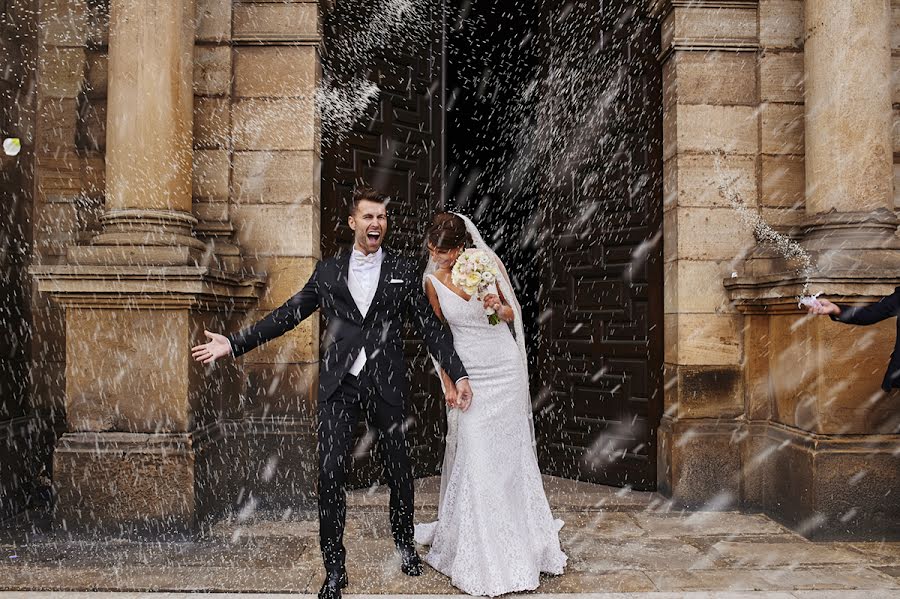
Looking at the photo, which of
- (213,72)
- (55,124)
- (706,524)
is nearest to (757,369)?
(706,524)

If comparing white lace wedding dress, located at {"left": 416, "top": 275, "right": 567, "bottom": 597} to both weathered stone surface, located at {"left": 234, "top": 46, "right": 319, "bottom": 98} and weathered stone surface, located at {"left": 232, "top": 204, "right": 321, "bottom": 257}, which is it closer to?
weathered stone surface, located at {"left": 232, "top": 204, "right": 321, "bottom": 257}

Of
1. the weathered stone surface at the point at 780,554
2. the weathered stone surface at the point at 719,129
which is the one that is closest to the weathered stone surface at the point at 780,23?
the weathered stone surface at the point at 719,129

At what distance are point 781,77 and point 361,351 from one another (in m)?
4.32

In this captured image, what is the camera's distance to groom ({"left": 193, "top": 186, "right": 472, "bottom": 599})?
399cm

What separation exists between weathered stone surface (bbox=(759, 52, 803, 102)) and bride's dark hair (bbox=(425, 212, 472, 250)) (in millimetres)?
3367

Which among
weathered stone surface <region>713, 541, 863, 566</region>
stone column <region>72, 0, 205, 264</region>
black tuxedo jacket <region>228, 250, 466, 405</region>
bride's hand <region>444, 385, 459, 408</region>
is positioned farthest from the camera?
stone column <region>72, 0, 205, 264</region>

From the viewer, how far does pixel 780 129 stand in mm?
6250

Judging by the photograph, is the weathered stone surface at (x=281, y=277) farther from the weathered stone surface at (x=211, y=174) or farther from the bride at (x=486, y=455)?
the bride at (x=486, y=455)

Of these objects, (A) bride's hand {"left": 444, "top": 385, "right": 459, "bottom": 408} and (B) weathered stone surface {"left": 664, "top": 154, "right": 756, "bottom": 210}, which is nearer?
(A) bride's hand {"left": 444, "top": 385, "right": 459, "bottom": 408}

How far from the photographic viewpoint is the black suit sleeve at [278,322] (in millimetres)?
3975

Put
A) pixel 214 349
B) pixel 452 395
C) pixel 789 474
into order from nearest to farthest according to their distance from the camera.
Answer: pixel 214 349 < pixel 452 395 < pixel 789 474

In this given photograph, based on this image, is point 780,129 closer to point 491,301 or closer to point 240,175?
point 491,301

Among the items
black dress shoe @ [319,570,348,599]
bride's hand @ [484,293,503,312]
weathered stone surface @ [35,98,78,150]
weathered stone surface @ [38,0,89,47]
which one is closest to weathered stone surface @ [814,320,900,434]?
bride's hand @ [484,293,503,312]

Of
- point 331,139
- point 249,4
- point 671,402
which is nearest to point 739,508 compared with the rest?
point 671,402
